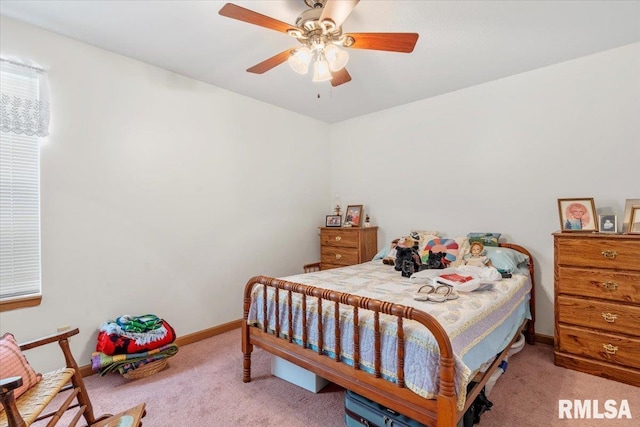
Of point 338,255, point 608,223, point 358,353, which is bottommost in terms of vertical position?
point 358,353

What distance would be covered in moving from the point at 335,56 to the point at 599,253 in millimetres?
2399

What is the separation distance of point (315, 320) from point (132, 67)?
2.68 metres

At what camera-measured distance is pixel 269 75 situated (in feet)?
9.92

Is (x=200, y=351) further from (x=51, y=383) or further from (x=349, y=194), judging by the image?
(x=349, y=194)

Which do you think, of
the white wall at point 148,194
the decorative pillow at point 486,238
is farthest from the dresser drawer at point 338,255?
the decorative pillow at point 486,238

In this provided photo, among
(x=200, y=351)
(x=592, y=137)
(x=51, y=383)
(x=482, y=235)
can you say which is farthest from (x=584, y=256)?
(x=51, y=383)

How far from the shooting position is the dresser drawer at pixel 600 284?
218 centimetres

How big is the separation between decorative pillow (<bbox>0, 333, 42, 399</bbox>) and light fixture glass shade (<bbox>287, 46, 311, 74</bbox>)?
7.16 feet

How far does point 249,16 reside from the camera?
1.61 meters

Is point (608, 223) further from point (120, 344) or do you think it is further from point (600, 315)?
point (120, 344)

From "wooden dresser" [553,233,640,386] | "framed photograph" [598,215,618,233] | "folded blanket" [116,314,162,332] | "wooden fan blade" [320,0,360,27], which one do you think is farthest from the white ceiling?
"folded blanket" [116,314,162,332]

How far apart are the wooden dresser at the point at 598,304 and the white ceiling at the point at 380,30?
5.15 feet

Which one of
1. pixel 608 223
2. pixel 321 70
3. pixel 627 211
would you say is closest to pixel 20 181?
pixel 321 70

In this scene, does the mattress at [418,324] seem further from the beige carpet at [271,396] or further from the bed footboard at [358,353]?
the beige carpet at [271,396]
